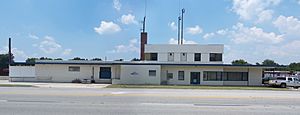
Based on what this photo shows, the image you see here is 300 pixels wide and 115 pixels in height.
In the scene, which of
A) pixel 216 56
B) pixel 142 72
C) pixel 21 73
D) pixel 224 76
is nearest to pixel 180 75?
pixel 142 72

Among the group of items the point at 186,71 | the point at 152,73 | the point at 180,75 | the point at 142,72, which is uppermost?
the point at 186,71

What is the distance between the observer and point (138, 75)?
45.6 m

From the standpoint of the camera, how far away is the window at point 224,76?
47344 millimetres

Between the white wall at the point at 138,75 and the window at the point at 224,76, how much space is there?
648 cm

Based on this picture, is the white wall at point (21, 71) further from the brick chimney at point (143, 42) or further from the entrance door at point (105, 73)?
the brick chimney at point (143, 42)

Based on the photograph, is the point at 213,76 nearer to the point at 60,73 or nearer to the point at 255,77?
the point at 255,77

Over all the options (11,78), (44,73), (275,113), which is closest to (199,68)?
(44,73)

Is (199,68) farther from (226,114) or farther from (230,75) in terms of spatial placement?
(226,114)

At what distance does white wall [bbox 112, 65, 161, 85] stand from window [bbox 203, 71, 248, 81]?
6.48 m

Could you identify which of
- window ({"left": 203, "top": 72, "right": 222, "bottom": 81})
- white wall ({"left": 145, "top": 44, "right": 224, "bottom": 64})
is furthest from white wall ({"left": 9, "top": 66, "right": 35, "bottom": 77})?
window ({"left": 203, "top": 72, "right": 222, "bottom": 81})

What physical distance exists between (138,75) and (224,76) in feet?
36.1

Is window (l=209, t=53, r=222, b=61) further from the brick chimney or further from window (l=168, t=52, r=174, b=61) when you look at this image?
the brick chimney

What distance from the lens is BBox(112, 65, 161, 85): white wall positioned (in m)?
45.5

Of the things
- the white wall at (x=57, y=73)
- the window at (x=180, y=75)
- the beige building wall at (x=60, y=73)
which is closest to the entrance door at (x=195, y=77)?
the window at (x=180, y=75)
